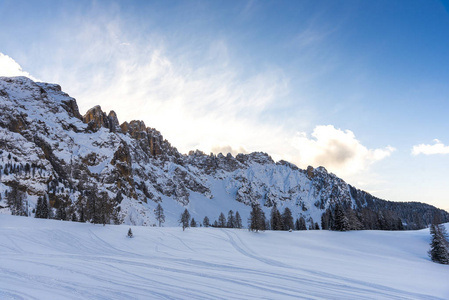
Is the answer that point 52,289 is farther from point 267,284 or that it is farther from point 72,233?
point 72,233

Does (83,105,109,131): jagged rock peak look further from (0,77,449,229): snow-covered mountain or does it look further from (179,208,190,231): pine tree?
(179,208,190,231): pine tree

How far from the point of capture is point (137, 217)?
356 feet

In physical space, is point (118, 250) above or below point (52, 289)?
below

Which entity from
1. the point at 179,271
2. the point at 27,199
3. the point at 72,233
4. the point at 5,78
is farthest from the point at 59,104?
the point at 179,271

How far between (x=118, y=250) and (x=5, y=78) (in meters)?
→ 195

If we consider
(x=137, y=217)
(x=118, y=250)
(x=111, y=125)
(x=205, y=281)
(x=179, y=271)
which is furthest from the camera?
(x=111, y=125)

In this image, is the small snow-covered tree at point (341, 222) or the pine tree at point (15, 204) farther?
the pine tree at point (15, 204)

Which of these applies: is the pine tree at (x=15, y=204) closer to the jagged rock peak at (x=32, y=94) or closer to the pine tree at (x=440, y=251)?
the jagged rock peak at (x=32, y=94)

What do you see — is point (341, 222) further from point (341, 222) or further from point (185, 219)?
point (185, 219)

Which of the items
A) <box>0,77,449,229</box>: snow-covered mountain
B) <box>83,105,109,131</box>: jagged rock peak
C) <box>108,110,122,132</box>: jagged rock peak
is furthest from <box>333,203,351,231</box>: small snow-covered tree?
<box>108,110,122,132</box>: jagged rock peak

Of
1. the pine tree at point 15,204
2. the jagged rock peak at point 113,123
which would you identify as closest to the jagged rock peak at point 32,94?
the jagged rock peak at point 113,123

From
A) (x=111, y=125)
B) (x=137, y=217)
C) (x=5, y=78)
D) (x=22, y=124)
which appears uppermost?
(x=5, y=78)

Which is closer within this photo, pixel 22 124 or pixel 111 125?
pixel 22 124

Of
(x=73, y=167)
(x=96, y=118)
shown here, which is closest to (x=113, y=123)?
(x=96, y=118)
